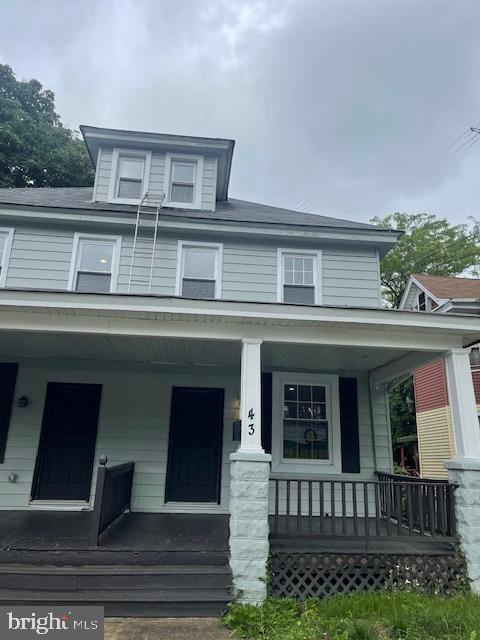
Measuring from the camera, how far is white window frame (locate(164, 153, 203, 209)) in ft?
24.2

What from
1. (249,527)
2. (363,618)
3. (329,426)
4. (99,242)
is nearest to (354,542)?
(363,618)

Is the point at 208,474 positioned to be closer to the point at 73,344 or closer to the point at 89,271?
the point at 73,344

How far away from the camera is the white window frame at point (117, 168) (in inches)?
286

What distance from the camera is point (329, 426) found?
600cm

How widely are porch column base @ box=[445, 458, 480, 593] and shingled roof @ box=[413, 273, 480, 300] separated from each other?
31.6 feet

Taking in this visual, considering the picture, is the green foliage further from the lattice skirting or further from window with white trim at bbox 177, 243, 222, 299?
the lattice skirting

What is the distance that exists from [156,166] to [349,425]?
5.94 m

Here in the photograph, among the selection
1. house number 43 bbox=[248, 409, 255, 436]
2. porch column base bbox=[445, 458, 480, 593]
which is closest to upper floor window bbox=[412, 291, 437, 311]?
porch column base bbox=[445, 458, 480, 593]

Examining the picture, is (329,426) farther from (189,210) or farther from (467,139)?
(467,139)

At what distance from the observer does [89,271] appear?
650 centimetres

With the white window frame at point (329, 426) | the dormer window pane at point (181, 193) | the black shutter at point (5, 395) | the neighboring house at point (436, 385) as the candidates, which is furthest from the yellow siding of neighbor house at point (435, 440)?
the black shutter at point (5, 395)

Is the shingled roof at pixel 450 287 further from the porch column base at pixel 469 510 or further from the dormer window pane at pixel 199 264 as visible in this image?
the porch column base at pixel 469 510

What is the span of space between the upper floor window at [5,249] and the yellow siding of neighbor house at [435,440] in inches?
500

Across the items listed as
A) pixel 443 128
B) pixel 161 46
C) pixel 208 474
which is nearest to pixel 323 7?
pixel 161 46
